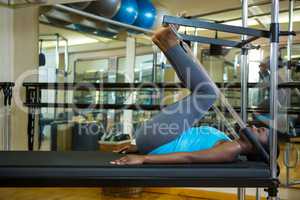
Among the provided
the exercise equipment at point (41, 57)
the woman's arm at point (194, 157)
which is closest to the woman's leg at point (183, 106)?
the woman's arm at point (194, 157)

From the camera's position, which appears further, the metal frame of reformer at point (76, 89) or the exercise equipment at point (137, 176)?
the metal frame of reformer at point (76, 89)

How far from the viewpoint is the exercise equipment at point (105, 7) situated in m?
3.43

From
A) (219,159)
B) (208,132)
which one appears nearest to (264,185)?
(219,159)

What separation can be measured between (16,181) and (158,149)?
2.31 ft

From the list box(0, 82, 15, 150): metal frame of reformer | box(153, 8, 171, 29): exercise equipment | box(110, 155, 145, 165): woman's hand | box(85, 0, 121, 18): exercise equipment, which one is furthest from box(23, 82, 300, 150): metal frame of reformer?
box(110, 155, 145, 165): woman's hand

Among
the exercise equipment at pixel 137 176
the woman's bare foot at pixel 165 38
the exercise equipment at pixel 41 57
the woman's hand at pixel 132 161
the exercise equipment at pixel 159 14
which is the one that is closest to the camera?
the exercise equipment at pixel 137 176

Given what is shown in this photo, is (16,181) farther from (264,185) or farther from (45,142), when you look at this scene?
(45,142)

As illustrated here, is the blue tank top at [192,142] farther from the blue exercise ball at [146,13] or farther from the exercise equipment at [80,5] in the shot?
the exercise equipment at [80,5]

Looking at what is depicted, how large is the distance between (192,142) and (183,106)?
0.64ft

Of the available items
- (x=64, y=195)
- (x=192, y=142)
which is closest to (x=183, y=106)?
(x=192, y=142)

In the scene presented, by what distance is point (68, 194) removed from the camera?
310 cm

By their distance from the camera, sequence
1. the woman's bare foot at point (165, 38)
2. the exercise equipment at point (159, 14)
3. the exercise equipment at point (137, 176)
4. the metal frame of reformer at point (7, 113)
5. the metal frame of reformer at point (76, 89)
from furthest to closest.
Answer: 1. the exercise equipment at point (159, 14)
2. the metal frame of reformer at point (7, 113)
3. the metal frame of reformer at point (76, 89)
4. the woman's bare foot at point (165, 38)
5. the exercise equipment at point (137, 176)

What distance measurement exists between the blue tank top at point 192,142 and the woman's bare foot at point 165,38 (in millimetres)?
470

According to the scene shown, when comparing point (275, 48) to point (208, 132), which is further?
point (208, 132)
